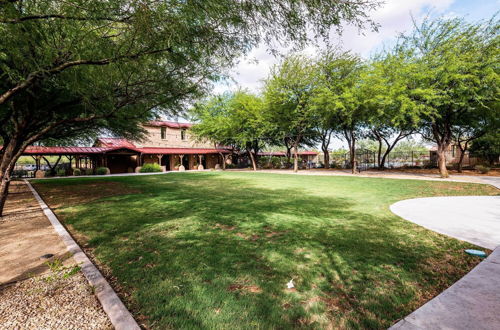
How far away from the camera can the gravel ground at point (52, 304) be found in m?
2.27

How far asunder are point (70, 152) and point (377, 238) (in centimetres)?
3223

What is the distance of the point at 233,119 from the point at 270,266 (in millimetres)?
29318

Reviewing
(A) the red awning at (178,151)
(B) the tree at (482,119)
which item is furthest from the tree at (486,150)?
(A) the red awning at (178,151)

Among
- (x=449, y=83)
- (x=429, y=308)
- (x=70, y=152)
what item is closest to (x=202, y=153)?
(x=70, y=152)

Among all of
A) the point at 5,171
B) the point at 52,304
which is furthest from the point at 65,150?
the point at 52,304

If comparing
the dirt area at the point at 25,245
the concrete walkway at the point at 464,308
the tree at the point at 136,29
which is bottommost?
the dirt area at the point at 25,245

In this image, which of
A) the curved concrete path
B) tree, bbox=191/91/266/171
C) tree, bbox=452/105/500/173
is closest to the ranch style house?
tree, bbox=191/91/266/171

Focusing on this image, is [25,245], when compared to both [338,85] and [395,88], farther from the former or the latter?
[338,85]

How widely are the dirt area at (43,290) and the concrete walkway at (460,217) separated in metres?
6.27

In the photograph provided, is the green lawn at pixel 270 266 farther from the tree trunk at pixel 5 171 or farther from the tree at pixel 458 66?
the tree at pixel 458 66

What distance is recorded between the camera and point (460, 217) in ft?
19.6

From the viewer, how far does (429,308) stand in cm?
236

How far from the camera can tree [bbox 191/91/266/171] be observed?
2975 centimetres

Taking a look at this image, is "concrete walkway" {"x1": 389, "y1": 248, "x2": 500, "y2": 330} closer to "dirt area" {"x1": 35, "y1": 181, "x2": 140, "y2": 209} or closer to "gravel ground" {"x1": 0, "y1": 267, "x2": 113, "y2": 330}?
"gravel ground" {"x1": 0, "y1": 267, "x2": 113, "y2": 330}
